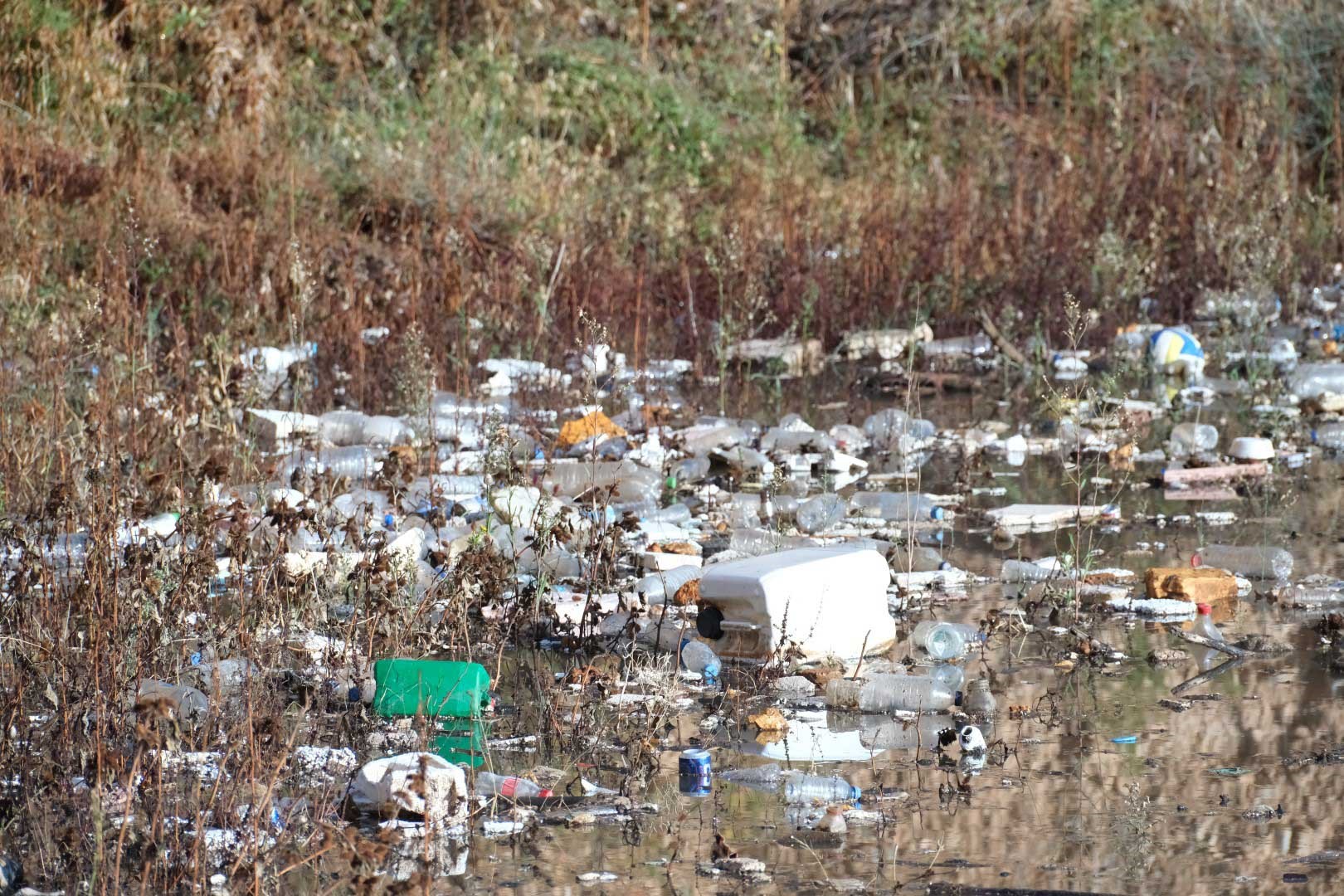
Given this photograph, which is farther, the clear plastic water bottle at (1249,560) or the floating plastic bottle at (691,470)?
the floating plastic bottle at (691,470)

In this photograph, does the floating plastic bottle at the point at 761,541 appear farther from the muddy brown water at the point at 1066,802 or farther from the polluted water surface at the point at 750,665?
the muddy brown water at the point at 1066,802

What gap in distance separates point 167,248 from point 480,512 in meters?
3.09

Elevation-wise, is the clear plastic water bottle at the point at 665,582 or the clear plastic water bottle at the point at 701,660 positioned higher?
the clear plastic water bottle at the point at 665,582

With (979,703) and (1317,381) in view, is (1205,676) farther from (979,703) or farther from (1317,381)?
(1317,381)

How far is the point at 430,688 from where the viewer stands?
9.41 ft

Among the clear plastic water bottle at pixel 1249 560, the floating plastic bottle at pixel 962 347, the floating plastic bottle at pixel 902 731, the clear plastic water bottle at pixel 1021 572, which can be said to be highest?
the floating plastic bottle at pixel 962 347

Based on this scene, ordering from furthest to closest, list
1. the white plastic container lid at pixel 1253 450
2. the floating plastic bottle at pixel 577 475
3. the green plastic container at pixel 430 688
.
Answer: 1. the white plastic container lid at pixel 1253 450
2. the floating plastic bottle at pixel 577 475
3. the green plastic container at pixel 430 688

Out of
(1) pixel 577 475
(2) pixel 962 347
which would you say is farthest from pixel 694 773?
(2) pixel 962 347

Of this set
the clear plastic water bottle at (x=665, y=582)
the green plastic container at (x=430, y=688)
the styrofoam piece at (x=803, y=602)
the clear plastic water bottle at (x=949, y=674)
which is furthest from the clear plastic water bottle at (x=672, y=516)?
the green plastic container at (x=430, y=688)

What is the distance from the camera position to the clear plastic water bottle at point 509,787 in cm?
248

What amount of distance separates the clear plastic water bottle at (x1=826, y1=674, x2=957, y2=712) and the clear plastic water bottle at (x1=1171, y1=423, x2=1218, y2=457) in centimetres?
256

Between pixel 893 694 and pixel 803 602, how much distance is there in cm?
30

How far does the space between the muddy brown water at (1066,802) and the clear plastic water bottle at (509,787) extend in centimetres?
12

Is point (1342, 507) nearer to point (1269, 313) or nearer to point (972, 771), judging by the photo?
point (972, 771)
